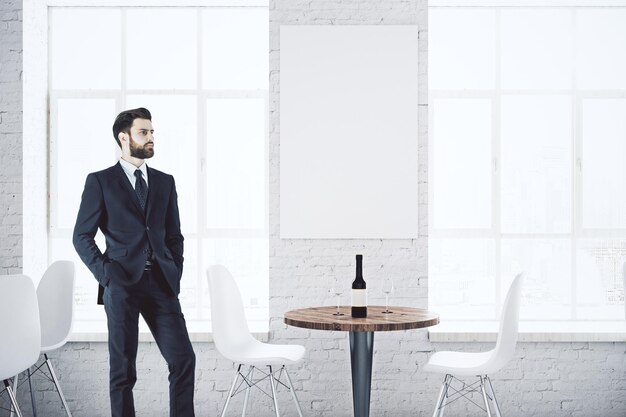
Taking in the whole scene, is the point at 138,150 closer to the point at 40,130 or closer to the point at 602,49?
the point at 40,130

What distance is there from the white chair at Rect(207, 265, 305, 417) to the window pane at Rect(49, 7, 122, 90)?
6.74 feet

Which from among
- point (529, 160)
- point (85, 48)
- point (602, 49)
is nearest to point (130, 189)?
point (85, 48)

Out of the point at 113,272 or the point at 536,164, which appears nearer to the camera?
the point at 113,272

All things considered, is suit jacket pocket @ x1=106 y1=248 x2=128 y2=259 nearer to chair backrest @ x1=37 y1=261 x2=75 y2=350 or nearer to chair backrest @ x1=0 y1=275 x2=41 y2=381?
chair backrest @ x1=0 y1=275 x2=41 y2=381

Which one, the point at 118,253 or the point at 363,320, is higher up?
the point at 118,253

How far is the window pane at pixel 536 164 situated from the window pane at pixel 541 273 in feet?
0.40

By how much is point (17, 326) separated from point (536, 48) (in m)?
4.13

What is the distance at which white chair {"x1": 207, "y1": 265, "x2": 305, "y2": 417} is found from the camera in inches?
146

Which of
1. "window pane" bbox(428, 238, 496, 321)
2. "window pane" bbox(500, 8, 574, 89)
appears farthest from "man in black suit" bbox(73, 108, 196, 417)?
"window pane" bbox(500, 8, 574, 89)

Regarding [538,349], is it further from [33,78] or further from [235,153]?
[33,78]

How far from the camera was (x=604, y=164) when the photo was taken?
503 centimetres

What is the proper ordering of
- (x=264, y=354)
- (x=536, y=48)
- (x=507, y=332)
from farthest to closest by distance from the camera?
(x=536, y=48), (x=264, y=354), (x=507, y=332)

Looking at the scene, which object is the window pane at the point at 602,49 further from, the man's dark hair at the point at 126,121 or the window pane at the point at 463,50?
the man's dark hair at the point at 126,121

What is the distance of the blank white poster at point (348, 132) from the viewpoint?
4504 millimetres
